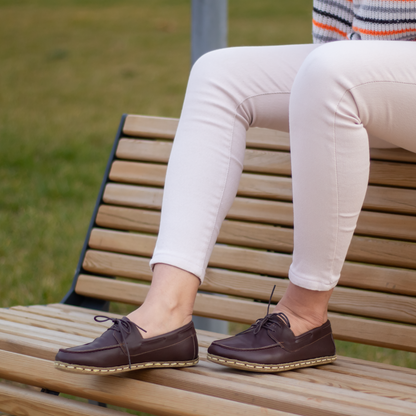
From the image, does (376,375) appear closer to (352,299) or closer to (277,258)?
(352,299)

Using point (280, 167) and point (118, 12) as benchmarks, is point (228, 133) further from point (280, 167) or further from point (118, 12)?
point (118, 12)

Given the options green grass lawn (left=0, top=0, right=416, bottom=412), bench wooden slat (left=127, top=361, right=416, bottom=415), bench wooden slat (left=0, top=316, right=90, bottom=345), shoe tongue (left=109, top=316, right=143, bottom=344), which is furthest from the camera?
green grass lawn (left=0, top=0, right=416, bottom=412)

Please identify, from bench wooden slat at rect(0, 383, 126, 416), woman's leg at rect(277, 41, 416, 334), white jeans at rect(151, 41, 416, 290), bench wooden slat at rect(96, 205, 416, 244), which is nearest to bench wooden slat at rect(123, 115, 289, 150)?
bench wooden slat at rect(96, 205, 416, 244)

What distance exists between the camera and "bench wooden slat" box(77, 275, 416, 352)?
5.10 feet

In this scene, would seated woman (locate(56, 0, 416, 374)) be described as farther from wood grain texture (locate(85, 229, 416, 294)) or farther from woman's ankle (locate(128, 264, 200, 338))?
wood grain texture (locate(85, 229, 416, 294))

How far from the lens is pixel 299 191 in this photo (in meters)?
1.21

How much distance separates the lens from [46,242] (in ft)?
10.9

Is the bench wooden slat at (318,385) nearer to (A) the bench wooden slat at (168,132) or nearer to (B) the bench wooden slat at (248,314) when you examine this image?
(B) the bench wooden slat at (248,314)

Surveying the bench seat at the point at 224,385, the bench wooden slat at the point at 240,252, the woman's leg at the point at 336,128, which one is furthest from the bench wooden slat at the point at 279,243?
the woman's leg at the point at 336,128

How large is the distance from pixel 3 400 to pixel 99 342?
10.8 inches

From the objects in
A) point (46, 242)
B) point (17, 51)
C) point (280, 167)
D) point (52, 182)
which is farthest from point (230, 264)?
point (17, 51)

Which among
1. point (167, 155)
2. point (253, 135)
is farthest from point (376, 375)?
point (167, 155)

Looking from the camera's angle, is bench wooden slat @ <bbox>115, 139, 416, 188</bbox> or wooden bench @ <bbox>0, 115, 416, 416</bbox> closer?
wooden bench @ <bbox>0, 115, 416, 416</bbox>

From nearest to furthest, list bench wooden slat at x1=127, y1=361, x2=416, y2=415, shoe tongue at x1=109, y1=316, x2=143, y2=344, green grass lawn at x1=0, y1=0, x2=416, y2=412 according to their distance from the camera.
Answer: bench wooden slat at x1=127, y1=361, x2=416, y2=415, shoe tongue at x1=109, y1=316, x2=143, y2=344, green grass lawn at x1=0, y1=0, x2=416, y2=412
